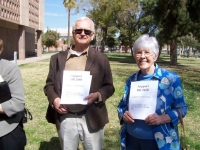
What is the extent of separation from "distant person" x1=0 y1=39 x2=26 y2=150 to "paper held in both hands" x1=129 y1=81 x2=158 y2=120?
102 cm

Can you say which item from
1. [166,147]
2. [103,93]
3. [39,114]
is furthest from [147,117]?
[39,114]

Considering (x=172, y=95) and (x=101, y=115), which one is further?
(x=101, y=115)

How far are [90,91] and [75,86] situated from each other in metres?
0.18

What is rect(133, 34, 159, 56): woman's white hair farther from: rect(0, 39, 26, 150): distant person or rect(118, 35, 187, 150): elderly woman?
rect(0, 39, 26, 150): distant person

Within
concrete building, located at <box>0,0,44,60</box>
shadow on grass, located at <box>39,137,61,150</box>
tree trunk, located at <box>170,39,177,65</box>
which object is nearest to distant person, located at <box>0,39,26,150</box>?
shadow on grass, located at <box>39,137,61,150</box>

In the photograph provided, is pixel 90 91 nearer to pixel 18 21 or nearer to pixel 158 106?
pixel 158 106

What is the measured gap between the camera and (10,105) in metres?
2.45

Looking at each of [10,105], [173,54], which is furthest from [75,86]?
[173,54]

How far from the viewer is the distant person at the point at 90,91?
2836 millimetres

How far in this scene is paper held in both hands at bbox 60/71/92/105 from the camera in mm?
2746

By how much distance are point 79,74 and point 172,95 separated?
0.93m

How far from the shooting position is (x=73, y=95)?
2754mm

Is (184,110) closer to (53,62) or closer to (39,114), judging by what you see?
(53,62)

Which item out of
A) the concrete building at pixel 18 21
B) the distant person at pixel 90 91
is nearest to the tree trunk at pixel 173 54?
the concrete building at pixel 18 21
